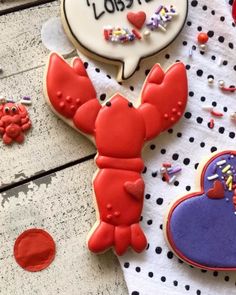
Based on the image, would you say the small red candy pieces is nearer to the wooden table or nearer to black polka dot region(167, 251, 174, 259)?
the wooden table

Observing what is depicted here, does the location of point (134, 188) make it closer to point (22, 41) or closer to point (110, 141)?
point (110, 141)

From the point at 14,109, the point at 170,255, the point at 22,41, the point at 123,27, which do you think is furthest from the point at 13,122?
the point at 170,255

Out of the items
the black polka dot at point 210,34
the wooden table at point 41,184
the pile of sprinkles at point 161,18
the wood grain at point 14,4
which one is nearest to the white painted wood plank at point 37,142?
the wooden table at point 41,184

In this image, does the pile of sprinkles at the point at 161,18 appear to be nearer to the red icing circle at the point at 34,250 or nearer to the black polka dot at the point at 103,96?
the black polka dot at the point at 103,96

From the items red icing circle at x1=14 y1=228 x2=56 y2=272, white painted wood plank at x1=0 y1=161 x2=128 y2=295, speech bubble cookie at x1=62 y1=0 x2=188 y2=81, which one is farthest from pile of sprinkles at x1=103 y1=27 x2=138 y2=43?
red icing circle at x1=14 y1=228 x2=56 y2=272

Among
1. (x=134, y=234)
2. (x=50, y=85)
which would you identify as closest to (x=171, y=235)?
(x=134, y=234)

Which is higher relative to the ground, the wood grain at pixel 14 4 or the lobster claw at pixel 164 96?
the wood grain at pixel 14 4
